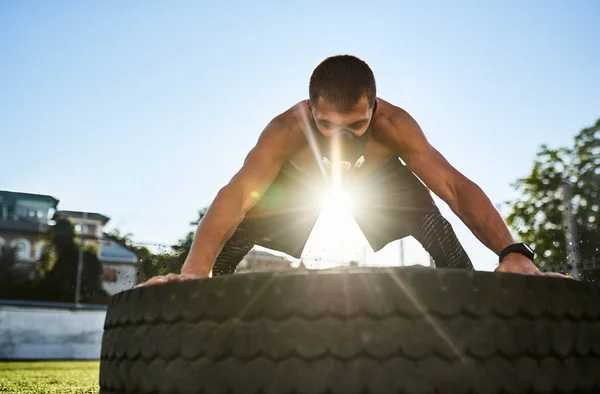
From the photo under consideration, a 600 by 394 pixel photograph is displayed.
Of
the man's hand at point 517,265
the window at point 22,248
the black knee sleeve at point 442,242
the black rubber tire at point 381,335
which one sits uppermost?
the window at point 22,248

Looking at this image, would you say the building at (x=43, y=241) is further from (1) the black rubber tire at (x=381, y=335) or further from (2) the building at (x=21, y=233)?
(1) the black rubber tire at (x=381, y=335)

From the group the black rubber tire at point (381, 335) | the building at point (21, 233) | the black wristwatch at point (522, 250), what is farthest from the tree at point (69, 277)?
the black rubber tire at point (381, 335)

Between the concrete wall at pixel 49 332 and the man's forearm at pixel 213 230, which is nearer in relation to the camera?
the man's forearm at pixel 213 230

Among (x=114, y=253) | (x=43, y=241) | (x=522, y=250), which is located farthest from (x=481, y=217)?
(x=43, y=241)

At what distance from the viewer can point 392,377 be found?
1.00 m

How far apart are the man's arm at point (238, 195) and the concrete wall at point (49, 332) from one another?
13058 mm

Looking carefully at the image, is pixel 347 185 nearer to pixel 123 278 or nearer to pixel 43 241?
pixel 123 278

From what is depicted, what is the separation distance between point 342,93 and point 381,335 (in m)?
1.16

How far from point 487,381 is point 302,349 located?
0.33 meters

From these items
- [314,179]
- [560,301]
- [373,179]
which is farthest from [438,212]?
[560,301]

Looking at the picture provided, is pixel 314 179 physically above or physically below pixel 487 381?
above

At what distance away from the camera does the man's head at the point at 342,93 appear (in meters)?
2.02

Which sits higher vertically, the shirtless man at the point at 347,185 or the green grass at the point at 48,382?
the shirtless man at the point at 347,185

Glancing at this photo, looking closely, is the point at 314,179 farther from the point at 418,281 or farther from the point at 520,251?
the point at 418,281
